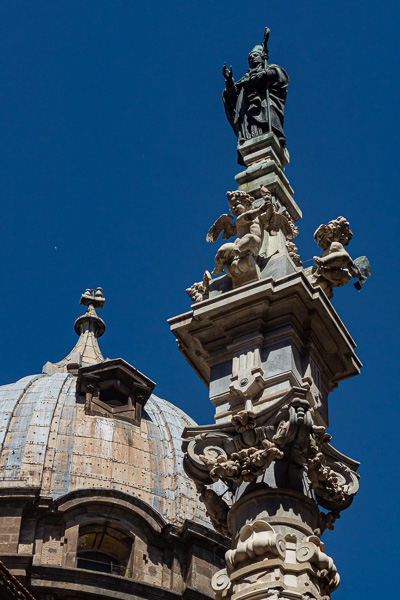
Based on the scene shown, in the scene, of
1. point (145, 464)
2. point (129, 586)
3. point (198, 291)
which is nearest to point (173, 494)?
point (145, 464)

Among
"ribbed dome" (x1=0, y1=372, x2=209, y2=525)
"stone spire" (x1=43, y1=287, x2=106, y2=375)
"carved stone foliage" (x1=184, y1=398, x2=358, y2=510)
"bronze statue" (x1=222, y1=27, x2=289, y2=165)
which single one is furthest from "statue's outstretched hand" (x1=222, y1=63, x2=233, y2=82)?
"stone spire" (x1=43, y1=287, x2=106, y2=375)

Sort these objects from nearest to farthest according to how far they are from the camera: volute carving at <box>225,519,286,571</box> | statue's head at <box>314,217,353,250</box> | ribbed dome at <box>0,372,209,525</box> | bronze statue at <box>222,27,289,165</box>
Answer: volute carving at <box>225,519,286,571</box> → statue's head at <box>314,217,353,250</box> → bronze statue at <box>222,27,289,165</box> → ribbed dome at <box>0,372,209,525</box>

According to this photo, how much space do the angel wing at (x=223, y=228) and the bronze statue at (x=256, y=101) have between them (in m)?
2.01

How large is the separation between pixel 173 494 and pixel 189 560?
2625mm

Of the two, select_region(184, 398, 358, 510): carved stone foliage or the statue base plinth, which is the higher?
the statue base plinth

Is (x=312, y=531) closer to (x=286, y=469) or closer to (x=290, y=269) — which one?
(x=286, y=469)

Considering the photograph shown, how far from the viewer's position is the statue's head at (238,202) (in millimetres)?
15859

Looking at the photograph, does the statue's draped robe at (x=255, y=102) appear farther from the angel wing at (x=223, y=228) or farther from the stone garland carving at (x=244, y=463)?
the stone garland carving at (x=244, y=463)

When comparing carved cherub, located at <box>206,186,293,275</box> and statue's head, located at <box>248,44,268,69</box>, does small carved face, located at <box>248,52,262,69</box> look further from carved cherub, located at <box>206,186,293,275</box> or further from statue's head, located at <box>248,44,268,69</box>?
carved cherub, located at <box>206,186,293,275</box>

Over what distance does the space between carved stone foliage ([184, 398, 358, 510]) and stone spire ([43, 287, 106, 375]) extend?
3924 cm

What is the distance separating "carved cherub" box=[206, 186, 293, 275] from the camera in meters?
15.4

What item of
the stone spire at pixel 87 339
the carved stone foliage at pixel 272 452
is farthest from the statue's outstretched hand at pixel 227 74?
the stone spire at pixel 87 339

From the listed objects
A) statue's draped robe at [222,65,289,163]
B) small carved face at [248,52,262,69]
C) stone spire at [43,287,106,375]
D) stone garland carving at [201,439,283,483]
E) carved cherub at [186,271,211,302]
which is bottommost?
stone garland carving at [201,439,283,483]

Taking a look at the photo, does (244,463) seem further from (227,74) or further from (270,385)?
(227,74)
